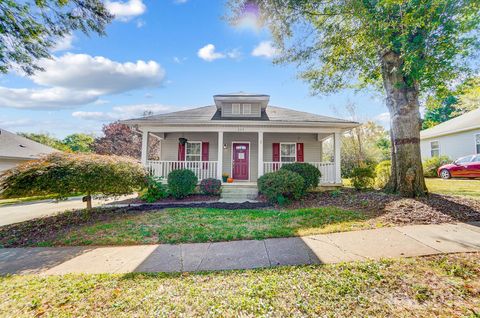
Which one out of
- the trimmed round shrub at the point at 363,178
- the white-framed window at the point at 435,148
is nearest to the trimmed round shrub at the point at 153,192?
the trimmed round shrub at the point at 363,178

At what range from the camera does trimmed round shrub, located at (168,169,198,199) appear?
8.20 meters

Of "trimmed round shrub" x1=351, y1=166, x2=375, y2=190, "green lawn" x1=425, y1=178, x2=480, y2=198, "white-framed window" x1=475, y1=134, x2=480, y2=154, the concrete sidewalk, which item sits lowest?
the concrete sidewalk

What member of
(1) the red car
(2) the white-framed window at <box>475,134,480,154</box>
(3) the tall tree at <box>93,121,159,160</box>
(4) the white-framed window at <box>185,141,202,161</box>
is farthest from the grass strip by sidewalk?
(2) the white-framed window at <box>475,134,480,154</box>

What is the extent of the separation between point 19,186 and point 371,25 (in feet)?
32.3

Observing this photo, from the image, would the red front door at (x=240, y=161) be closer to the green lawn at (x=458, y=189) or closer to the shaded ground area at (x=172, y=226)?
the shaded ground area at (x=172, y=226)

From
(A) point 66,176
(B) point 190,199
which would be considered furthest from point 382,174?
(A) point 66,176

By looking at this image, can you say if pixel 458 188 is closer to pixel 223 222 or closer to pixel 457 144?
pixel 457 144

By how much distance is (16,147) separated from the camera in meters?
15.6

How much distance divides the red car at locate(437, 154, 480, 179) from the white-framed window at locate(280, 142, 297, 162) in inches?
424

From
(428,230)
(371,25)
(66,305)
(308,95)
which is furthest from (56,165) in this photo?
(308,95)

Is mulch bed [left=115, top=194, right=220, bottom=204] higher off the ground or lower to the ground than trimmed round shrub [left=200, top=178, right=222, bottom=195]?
lower

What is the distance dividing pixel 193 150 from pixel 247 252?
9226 mm

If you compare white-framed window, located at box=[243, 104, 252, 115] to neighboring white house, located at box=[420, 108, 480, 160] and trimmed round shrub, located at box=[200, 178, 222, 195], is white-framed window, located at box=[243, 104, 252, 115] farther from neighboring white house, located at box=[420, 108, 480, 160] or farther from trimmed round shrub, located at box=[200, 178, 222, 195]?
neighboring white house, located at box=[420, 108, 480, 160]

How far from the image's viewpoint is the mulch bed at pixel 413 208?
4.55m
